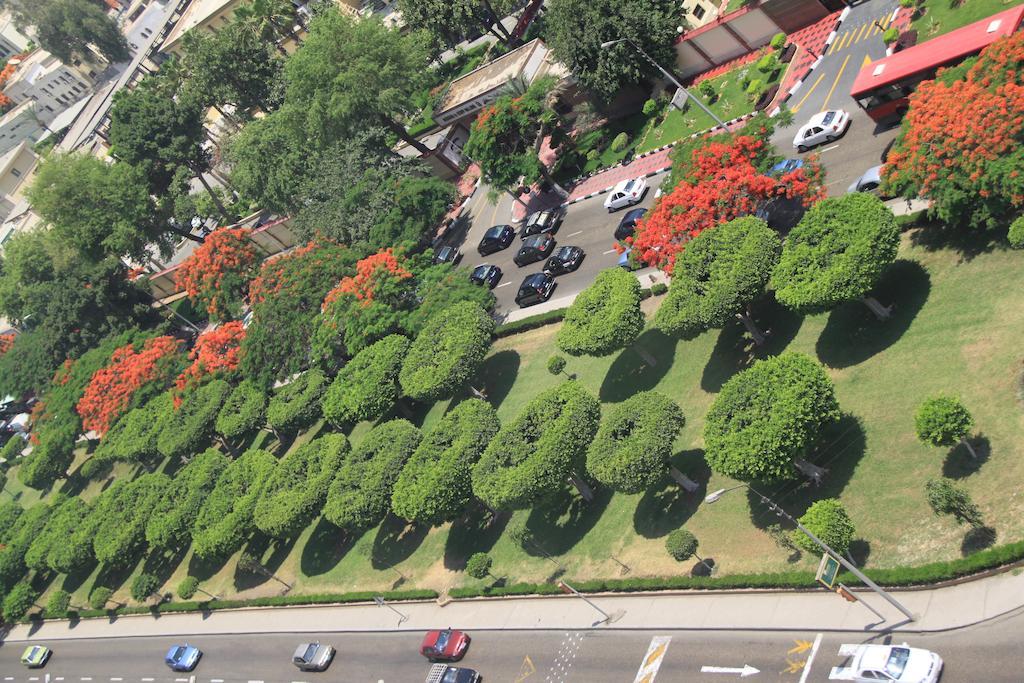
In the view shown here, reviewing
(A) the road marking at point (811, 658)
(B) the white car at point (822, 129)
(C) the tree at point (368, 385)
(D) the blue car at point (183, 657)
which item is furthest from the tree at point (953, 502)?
(D) the blue car at point (183, 657)

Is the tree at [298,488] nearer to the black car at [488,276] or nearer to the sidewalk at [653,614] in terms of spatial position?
the sidewalk at [653,614]

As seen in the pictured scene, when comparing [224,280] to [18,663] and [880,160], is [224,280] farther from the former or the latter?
[880,160]

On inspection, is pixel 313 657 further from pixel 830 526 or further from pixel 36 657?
pixel 830 526

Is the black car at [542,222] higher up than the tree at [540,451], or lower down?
higher up

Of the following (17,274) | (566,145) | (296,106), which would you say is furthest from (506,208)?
(17,274)

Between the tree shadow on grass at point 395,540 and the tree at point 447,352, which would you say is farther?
the tree at point 447,352

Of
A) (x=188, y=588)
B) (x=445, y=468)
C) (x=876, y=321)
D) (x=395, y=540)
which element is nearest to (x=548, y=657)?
(x=445, y=468)
